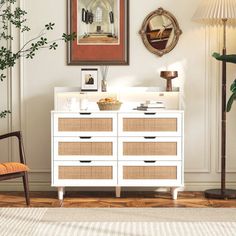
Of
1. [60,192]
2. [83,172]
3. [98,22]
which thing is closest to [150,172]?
[83,172]

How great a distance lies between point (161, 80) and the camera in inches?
238

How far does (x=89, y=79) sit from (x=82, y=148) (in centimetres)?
66

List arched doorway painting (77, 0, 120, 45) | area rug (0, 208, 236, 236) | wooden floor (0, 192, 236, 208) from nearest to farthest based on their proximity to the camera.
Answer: area rug (0, 208, 236, 236), wooden floor (0, 192, 236, 208), arched doorway painting (77, 0, 120, 45)

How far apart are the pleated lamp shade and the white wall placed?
23 centimetres

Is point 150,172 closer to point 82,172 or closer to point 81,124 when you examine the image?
point 82,172

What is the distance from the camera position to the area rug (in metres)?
4.43

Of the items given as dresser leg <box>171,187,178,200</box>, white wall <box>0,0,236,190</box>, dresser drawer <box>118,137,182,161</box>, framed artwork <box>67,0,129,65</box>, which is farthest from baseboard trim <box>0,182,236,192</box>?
framed artwork <box>67,0,129,65</box>

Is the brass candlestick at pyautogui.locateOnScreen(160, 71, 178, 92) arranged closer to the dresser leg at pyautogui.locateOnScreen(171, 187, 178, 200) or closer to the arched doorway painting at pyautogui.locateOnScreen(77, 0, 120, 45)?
the arched doorway painting at pyautogui.locateOnScreen(77, 0, 120, 45)

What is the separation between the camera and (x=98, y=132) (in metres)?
5.63

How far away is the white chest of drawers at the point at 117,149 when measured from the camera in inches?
221

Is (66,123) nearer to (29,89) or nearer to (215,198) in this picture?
(29,89)

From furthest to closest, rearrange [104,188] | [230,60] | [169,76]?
[104,188] → [169,76] → [230,60]

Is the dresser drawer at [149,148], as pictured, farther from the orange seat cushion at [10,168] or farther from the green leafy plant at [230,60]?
the orange seat cushion at [10,168]

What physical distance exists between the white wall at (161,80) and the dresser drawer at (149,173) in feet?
1.55
